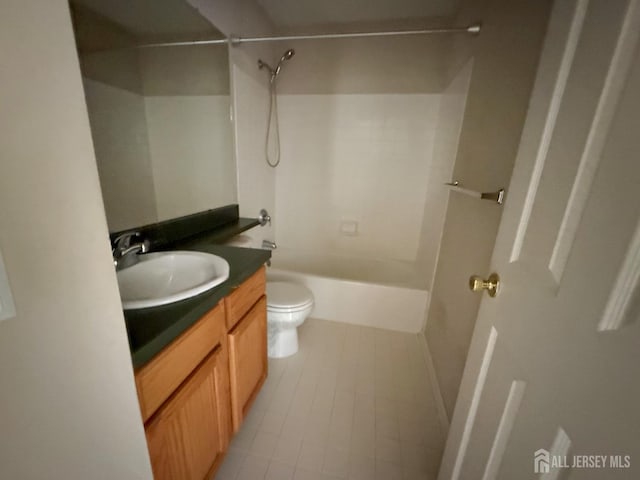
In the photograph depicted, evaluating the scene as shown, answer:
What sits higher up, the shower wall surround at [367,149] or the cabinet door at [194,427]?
the shower wall surround at [367,149]

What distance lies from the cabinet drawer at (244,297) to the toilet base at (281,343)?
1.95ft

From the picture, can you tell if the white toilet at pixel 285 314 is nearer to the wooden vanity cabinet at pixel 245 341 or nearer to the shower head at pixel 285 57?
the wooden vanity cabinet at pixel 245 341

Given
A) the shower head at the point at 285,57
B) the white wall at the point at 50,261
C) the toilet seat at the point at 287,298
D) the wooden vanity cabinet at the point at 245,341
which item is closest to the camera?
the white wall at the point at 50,261

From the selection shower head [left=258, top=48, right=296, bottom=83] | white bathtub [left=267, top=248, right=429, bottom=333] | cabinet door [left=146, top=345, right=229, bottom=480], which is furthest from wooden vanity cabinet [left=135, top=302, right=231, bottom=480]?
shower head [left=258, top=48, right=296, bottom=83]

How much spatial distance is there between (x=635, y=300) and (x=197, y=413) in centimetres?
101

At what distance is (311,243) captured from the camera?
2623 millimetres

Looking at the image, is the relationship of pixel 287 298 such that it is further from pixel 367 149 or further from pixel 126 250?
pixel 367 149

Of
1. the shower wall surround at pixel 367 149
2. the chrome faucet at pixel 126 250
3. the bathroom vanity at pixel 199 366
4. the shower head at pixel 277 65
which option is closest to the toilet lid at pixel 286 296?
the bathroom vanity at pixel 199 366

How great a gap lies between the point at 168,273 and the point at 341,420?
3.58 ft

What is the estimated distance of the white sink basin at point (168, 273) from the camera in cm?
86

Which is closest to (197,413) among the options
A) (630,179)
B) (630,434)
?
(630,434)

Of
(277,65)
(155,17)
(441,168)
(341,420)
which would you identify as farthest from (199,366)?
(277,65)

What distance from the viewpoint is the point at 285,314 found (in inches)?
58.0

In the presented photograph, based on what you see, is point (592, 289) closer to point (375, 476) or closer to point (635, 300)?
point (635, 300)
